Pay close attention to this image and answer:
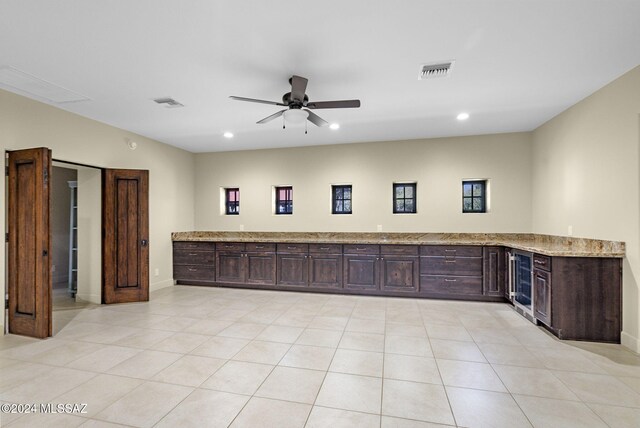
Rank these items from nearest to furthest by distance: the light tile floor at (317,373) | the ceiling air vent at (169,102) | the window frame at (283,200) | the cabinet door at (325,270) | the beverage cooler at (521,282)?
1. the light tile floor at (317,373)
2. the ceiling air vent at (169,102)
3. the beverage cooler at (521,282)
4. the cabinet door at (325,270)
5. the window frame at (283,200)

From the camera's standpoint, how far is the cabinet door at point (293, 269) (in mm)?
5375

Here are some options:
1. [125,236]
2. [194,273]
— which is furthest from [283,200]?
[125,236]

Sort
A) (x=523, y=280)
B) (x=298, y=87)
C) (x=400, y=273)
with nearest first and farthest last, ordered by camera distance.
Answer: (x=298, y=87) → (x=523, y=280) → (x=400, y=273)

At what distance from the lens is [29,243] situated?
3367mm

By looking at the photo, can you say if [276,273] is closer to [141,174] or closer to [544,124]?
[141,174]

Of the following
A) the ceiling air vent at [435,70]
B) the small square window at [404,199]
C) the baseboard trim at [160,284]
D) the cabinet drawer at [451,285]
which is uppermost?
the ceiling air vent at [435,70]

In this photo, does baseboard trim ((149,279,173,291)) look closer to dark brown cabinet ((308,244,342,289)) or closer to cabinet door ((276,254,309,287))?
cabinet door ((276,254,309,287))

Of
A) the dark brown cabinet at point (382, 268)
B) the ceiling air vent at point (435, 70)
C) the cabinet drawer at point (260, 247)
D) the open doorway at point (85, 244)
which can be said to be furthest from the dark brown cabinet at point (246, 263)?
the ceiling air vent at point (435, 70)

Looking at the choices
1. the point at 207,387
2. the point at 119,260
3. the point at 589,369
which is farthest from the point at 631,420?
the point at 119,260

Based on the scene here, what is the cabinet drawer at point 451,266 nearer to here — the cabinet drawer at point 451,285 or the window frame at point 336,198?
the cabinet drawer at point 451,285

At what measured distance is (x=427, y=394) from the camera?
2.23m

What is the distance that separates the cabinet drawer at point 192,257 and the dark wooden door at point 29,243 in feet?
8.27

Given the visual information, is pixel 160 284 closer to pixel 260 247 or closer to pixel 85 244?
pixel 85 244

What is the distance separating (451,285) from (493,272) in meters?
0.64
